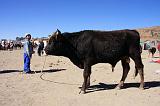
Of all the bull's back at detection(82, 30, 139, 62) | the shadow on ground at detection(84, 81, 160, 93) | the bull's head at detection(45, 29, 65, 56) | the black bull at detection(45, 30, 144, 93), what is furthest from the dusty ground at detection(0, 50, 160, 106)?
the bull's head at detection(45, 29, 65, 56)

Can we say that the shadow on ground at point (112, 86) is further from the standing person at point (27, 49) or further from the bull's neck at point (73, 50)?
the standing person at point (27, 49)

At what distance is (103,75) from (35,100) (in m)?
6.36

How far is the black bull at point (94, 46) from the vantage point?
1166 centimetres

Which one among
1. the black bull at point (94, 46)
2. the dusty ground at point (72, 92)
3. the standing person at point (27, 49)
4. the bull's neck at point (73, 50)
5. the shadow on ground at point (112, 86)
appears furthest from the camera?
the standing person at point (27, 49)

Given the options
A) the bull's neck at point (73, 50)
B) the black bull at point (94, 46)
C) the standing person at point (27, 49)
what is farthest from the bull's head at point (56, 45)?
the standing person at point (27, 49)

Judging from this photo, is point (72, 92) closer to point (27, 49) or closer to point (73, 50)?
point (73, 50)

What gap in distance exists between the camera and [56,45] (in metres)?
11.8

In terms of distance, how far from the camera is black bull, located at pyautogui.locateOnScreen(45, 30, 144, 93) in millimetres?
11664

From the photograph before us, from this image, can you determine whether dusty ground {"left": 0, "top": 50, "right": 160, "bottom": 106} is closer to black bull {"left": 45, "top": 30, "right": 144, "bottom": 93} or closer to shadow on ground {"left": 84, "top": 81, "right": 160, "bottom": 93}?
shadow on ground {"left": 84, "top": 81, "right": 160, "bottom": 93}

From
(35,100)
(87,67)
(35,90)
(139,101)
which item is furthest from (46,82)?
(139,101)

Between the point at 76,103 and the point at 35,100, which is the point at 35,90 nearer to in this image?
the point at 35,100

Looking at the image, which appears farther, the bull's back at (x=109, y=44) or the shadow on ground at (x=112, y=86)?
the shadow on ground at (x=112, y=86)

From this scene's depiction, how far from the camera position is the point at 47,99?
1027 cm

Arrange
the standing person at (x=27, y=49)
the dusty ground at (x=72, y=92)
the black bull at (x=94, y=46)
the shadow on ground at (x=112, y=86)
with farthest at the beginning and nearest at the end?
the standing person at (x=27, y=49) → the shadow on ground at (x=112, y=86) → the black bull at (x=94, y=46) → the dusty ground at (x=72, y=92)
